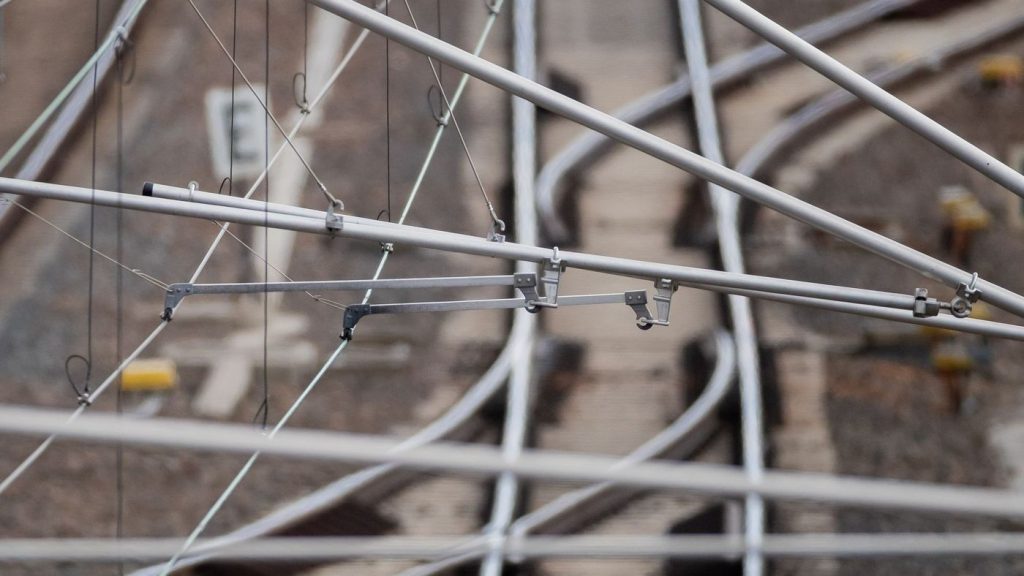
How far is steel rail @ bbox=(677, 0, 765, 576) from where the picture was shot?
12.3 m

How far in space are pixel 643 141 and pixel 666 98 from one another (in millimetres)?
10716

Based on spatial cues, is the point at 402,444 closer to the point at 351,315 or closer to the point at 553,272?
the point at 351,315

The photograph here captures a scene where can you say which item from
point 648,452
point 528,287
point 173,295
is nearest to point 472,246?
point 528,287

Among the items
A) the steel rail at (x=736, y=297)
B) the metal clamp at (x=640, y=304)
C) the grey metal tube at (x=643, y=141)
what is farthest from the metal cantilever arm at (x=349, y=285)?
the steel rail at (x=736, y=297)

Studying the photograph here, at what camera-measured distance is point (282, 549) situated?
9.89 m

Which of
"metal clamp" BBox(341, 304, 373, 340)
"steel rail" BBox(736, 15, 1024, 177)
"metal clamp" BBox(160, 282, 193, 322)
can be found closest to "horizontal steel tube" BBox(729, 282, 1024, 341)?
"metal clamp" BBox(341, 304, 373, 340)

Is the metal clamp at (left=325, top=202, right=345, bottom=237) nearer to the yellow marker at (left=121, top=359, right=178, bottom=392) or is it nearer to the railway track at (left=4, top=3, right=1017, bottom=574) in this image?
the railway track at (left=4, top=3, right=1017, bottom=574)

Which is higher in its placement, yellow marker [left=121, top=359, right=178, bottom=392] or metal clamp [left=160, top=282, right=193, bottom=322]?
metal clamp [left=160, top=282, right=193, bottom=322]

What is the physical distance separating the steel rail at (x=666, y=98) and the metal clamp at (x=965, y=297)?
26.4 ft

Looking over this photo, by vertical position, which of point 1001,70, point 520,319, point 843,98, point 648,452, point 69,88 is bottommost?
point 648,452

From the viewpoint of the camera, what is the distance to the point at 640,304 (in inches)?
332

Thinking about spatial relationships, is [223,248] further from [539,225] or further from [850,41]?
[850,41]

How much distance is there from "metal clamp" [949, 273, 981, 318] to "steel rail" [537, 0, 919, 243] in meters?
8.05

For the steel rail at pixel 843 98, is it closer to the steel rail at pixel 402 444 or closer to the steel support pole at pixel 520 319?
the steel support pole at pixel 520 319
